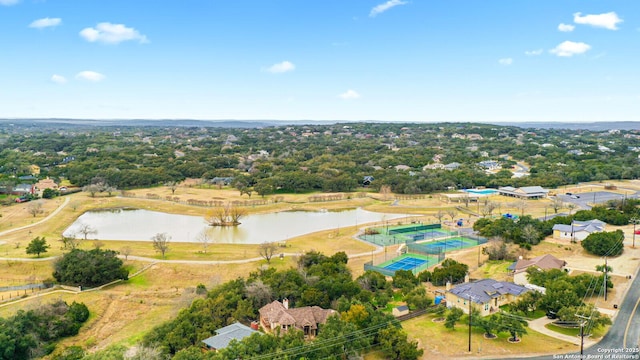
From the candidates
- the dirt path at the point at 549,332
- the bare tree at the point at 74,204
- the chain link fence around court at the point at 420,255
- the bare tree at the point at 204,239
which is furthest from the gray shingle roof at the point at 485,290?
the bare tree at the point at 74,204

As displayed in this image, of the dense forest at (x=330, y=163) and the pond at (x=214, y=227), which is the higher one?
the dense forest at (x=330, y=163)

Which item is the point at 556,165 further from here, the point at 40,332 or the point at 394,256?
the point at 40,332

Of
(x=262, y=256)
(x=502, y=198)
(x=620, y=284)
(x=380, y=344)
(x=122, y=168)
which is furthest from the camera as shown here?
(x=122, y=168)

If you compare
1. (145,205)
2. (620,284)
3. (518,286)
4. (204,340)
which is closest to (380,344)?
(204,340)

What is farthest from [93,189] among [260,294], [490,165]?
[490,165]

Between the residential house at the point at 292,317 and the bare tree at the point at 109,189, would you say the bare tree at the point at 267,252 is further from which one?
the bare tree at the point at 109,189

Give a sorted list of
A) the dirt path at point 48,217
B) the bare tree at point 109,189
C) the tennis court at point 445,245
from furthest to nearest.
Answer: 1. the bare tree at point 109,189
2. the dirt path at point 48,217
3. the tennis court at point 445,245
